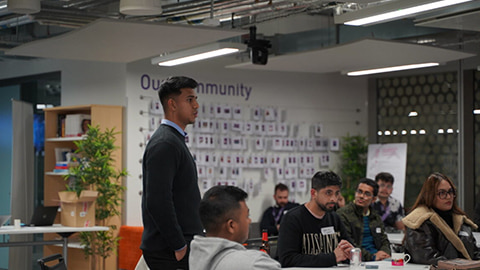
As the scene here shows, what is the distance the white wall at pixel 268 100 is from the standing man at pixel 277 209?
0.89 feet

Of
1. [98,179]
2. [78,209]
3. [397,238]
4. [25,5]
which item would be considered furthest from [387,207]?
[25,5]

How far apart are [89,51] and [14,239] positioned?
3288 mm

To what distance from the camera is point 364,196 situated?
22.4ft

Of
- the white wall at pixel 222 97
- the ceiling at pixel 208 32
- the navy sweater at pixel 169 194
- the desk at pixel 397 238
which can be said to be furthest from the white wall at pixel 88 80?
the navy sweater at pixel 169 194

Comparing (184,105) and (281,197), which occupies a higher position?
(184,105)

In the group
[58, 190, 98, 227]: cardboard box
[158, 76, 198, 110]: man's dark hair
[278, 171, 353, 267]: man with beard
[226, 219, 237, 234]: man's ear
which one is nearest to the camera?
[226, 219, 237, 234]: man's ear

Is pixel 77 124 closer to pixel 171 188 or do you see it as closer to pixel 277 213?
pixel 277 213

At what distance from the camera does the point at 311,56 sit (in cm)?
945

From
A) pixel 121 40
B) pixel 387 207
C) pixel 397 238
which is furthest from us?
pixel 387 207

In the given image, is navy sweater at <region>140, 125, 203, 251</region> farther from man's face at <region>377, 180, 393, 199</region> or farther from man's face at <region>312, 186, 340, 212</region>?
man's face at <region>377, 180, 393, 199</region>

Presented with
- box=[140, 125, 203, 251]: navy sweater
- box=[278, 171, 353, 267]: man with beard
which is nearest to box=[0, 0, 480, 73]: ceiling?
box=[278, 171, 353, 267]: man with beard

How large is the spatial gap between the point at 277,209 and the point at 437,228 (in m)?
5.57

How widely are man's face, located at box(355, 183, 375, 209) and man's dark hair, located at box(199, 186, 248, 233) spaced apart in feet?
13.1

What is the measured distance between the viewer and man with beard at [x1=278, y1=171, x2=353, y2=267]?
5281mm
